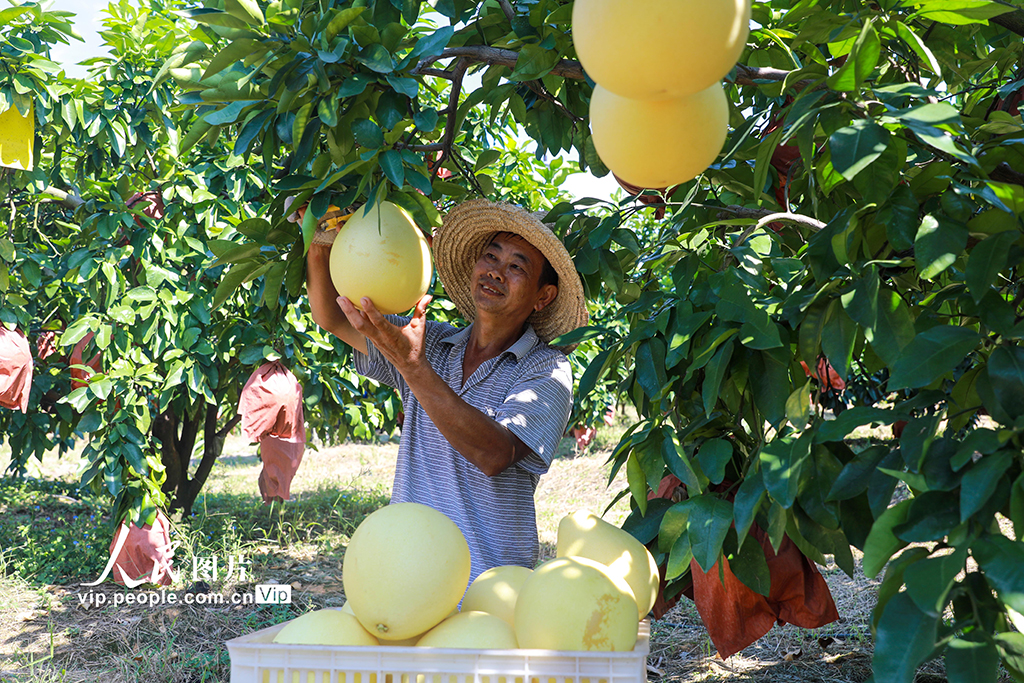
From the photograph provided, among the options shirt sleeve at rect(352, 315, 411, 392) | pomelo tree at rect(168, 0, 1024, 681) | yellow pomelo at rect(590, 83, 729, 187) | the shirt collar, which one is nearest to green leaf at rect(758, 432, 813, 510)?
pomelo tree at rect(168, 0, 1024, 681)

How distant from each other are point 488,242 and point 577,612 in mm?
1366

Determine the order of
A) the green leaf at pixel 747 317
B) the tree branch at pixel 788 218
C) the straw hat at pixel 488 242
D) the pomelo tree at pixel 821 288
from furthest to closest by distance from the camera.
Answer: the straw hat at pixel 488 242 < the tree branch at pixel 788 218 < the green leaf at pixel 747 317 < the pomelo tree at pixel 821 288

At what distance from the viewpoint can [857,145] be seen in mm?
782

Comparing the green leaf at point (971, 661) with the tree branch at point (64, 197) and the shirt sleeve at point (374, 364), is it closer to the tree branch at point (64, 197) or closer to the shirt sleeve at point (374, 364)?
the shirt sleeve at point (374, 364)

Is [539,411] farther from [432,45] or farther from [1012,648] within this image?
[1012,648]

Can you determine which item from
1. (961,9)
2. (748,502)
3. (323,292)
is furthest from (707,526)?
(323,292)

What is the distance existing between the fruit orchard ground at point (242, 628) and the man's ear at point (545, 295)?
5.63 ft

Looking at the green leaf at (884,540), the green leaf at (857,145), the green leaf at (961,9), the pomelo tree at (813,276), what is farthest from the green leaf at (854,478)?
the green leaf at (961,9)

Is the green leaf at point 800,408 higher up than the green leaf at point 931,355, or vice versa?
the green leaf at point 931,355

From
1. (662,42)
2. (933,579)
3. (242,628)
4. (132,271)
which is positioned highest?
(132,271)

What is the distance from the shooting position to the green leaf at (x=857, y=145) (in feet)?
2.52

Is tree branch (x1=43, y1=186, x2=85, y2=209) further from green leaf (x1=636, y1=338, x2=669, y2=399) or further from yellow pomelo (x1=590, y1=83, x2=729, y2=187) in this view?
yellow pomelo (x1=590, y1=83, x2=729, y2=187)

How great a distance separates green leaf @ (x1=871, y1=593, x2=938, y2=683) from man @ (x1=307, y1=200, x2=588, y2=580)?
3.15 ft

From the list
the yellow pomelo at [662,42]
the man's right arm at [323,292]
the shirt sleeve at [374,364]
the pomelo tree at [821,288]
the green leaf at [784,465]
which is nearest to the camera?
the yellow pomelo at [662,42]
